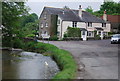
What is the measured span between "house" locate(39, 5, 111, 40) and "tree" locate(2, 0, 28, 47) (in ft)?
89.1

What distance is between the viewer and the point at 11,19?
79.9ft

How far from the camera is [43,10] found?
5906 cm

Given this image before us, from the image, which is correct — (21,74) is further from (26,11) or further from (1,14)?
(26,11)

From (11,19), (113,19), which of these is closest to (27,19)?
(113,19)

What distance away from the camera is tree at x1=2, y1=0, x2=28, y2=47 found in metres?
23.9

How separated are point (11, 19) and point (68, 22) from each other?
29.9 m

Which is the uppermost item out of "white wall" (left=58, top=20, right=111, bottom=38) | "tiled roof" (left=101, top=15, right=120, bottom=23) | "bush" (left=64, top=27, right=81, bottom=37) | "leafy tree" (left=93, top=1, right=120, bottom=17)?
"leafy tree" (left=93, top=1, right=120, bottom=17)

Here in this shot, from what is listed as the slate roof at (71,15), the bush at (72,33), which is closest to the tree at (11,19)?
the bush at (72,33)

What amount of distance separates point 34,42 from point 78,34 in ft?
56.2

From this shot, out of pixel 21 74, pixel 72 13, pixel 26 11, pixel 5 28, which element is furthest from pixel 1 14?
pixel 72 13

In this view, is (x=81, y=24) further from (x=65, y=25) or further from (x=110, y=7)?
(x=110, y=7)

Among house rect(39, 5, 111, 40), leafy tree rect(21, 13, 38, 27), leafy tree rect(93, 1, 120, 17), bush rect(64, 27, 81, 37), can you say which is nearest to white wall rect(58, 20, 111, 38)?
house rect(39, 5, 111, 40)

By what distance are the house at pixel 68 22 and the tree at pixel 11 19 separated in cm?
2715

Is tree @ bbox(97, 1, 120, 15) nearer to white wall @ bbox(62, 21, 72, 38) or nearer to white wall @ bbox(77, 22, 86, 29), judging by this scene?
white wall @ bbox(77, 22, 86, 29)
